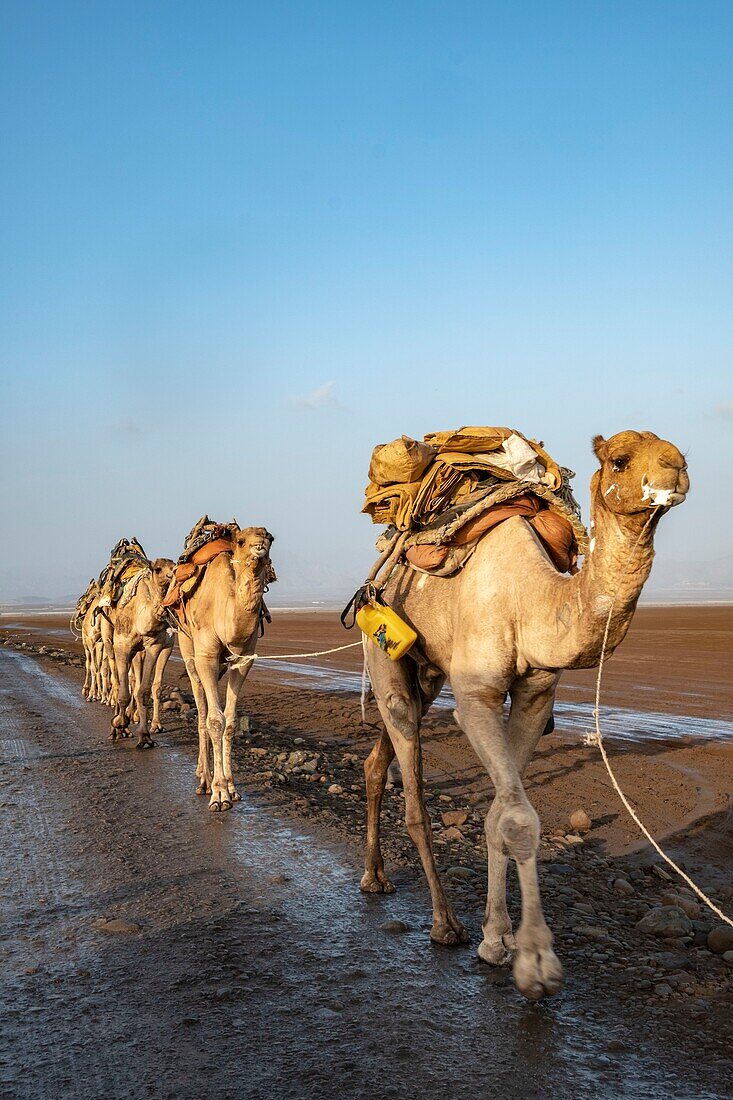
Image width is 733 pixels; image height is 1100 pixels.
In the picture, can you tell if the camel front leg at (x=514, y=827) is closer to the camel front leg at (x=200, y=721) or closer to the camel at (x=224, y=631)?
the camel at (x=224, y=631)

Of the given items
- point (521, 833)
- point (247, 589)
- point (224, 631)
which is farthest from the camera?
point (224, 631)

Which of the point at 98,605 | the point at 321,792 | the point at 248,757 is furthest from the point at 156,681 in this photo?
the point at 321,792

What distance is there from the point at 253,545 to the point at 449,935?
15.6 ft

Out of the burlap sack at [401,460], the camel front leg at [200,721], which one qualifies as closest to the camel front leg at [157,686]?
the camel front leg at [200,721]

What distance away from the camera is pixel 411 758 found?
587 centimetres

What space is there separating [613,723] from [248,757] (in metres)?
6.36

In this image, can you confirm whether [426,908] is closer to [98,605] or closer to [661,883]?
[661,883]

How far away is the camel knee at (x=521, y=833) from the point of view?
14.3ft

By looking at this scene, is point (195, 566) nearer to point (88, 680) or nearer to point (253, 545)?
point (253, 545)

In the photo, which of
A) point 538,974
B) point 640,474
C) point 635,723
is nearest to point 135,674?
point 635,723

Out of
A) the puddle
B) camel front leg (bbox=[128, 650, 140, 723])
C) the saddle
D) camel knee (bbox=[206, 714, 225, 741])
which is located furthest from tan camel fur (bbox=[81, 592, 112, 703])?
camel knee (bbox=[206, 714, 225, 741])

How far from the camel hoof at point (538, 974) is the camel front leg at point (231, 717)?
16.9 ft

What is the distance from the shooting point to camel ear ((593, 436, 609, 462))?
4.07m

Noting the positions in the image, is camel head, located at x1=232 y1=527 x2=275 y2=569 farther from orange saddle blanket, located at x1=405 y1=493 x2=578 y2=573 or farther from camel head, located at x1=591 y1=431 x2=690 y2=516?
camel head, located at x1=591 y1=431 x2=690 y2=516
